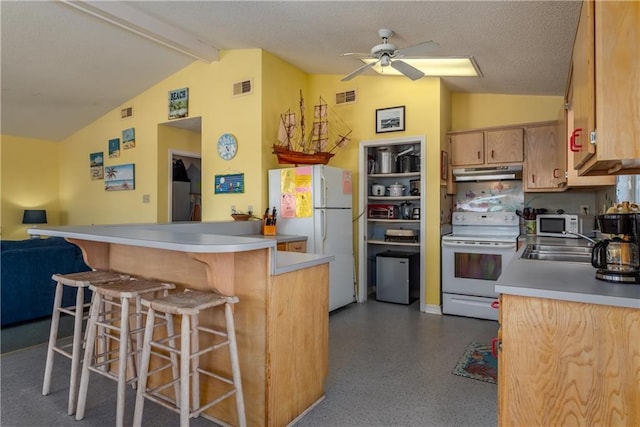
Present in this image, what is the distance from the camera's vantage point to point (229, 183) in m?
4.60

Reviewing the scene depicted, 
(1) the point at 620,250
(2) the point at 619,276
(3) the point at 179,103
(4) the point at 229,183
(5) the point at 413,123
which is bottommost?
(2) the point at 619,276

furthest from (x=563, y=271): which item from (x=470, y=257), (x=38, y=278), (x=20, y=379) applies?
(x=38, y=278)

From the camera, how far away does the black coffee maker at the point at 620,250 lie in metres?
1.63

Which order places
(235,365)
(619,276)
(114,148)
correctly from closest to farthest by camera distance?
(619,276), (235,365), (114,148)

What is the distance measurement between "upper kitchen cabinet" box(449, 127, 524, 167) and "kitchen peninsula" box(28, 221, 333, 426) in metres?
2.94

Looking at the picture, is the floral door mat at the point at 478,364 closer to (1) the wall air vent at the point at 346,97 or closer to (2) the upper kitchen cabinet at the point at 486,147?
(2) the upper kitchen cabinet at the point at 486,147

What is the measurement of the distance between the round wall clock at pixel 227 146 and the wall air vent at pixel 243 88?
0.51m

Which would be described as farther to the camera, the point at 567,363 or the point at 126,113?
the point at 126,113

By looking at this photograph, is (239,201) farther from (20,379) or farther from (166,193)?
(20,379)

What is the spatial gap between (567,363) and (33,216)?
755 centimetres

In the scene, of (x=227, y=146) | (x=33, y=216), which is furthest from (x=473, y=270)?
(x=33, y=216)

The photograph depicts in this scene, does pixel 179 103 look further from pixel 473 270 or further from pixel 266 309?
pixel 473 270

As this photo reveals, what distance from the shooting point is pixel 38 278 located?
12.4 feet

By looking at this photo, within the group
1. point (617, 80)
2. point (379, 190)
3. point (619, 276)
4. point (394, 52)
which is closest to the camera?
point (617, 80)
